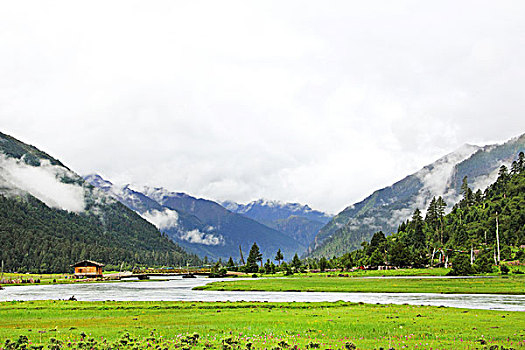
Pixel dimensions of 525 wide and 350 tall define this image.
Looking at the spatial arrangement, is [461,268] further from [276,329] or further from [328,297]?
[276,329]

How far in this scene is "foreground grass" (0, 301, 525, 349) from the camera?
28172mm

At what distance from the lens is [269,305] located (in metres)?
59.2

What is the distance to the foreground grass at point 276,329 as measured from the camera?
1109 inches

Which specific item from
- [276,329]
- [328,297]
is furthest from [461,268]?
[276,329]

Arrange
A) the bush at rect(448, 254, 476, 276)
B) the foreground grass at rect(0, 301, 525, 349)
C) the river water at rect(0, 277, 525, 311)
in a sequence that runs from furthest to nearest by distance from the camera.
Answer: the bush at rect(448, 254, 476, 276) < the river water at rect(0, 277, 525, 311) < the foreground grass at rect(0, 301, 525, 349)

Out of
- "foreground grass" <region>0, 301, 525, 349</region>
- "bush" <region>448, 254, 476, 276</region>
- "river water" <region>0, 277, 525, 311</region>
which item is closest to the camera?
"foreground grass" <region>0, 301, 525, 349</region>

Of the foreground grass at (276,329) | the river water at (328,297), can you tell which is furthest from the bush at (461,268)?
the foreground grass at (276,329)

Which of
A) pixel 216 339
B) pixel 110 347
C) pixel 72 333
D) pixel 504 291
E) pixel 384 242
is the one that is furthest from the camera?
pixel 384 242

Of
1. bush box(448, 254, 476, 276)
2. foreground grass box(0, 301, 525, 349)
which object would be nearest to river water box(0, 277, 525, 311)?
foreground grass box(0, 301, 525, 349)

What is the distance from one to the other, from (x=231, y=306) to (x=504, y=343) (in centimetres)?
3687

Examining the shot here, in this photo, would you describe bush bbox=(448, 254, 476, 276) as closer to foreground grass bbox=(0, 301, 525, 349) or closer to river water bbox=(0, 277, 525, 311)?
river water bbox=(0, 277, 525, 311)

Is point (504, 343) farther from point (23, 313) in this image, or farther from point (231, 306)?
point (23, 313)

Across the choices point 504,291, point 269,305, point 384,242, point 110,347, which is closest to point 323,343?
point 110,347

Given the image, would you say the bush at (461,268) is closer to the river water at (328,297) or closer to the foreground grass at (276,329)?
the river water at (328,297)
